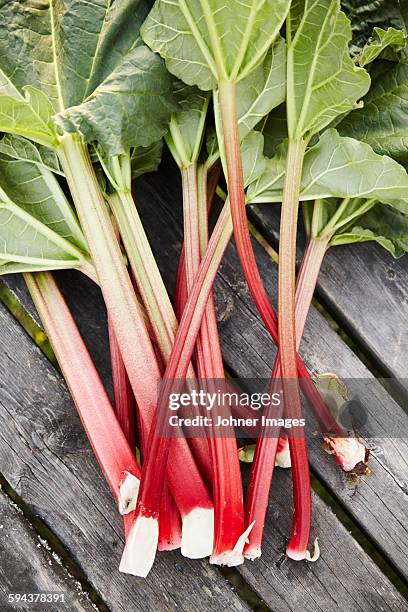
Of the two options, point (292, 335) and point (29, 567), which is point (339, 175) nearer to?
point (292, 335)

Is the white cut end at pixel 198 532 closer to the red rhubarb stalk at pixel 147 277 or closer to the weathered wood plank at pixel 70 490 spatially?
the weathered wood plank at pixel 70 490

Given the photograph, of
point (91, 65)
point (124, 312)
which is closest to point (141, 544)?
point (124, 312)

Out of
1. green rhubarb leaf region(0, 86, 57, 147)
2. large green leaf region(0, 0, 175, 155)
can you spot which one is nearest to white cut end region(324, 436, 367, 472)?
large green leaf region(0, 0, 175, 155)

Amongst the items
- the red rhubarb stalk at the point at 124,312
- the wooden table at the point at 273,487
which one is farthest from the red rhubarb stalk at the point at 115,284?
the wooden table at the point at 273,487

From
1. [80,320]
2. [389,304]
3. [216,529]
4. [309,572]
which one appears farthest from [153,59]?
[309,572]

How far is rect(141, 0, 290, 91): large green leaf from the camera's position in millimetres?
1175

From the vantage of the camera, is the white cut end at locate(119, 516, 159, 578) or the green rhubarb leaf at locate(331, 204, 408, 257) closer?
the white cut end at locate(119, 516, 159, 578)

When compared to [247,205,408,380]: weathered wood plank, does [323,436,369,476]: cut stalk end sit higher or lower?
lower

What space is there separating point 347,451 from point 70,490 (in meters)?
0.65

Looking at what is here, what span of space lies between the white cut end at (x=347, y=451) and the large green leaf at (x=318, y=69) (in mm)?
689

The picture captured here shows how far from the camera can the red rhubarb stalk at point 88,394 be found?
1373mm

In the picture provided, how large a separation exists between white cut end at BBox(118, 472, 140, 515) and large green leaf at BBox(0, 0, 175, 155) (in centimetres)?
67

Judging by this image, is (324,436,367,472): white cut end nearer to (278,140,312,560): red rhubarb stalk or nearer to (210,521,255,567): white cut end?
(278,140,312,560): red rhubarb stalk

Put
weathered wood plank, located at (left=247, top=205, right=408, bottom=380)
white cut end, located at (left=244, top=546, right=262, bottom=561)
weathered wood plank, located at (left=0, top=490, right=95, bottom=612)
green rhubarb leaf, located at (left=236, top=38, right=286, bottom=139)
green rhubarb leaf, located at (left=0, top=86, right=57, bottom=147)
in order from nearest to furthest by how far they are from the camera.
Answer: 1. green rhubarb leaf, located at (left=0, top=86, right=57, bottom=147)
2. green rhubarb leaf, located at (left=236, top=38, right=286, bottom=139)
3. white cut end, located at (left=244, top=546, right=262, bottom=561)
4. weathered wood plank, located at (left=0, top=490, right=95, bottom=612)
5. weathered wood plank, located at (left=247, top=205, right=408, bottom=380)
